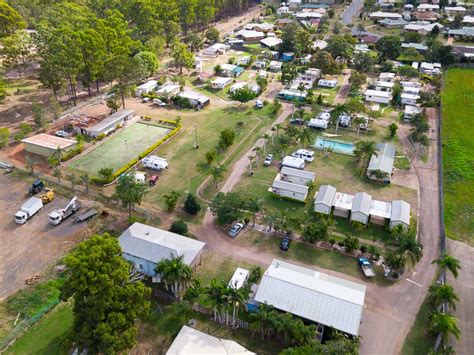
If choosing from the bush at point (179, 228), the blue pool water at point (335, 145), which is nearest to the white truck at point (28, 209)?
the bush at point (179, 228)

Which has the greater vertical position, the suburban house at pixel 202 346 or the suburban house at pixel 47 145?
the suburban house at pixel 47 145

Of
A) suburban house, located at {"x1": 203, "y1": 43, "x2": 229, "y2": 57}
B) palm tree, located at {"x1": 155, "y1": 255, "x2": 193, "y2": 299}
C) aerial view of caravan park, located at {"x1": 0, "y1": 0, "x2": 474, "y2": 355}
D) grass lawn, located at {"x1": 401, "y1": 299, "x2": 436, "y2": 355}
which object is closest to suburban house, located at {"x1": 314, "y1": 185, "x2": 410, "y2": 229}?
aerial view of caravan park, located at {"x1": 0, "y1": 0, "x2": 474, "y2": 355}

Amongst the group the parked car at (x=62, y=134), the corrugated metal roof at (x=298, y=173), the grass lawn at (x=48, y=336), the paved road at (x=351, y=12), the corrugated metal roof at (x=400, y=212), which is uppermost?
the paved road at (x=351, y=12)

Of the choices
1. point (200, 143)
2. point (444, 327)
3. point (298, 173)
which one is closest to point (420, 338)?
point (444, 327)

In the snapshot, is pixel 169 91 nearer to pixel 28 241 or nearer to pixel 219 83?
pixel 219 83

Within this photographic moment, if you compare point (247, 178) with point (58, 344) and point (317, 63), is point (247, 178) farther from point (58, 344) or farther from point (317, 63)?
point (317, 63)

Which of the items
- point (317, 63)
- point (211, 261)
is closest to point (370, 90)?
point (317, 63)

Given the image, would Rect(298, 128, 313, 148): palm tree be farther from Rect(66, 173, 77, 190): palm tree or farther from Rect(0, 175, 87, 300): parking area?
Rect(0, 175, 87, 300): parking area

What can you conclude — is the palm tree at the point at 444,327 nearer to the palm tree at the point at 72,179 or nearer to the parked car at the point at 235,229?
the parked car at the point at 235,229
